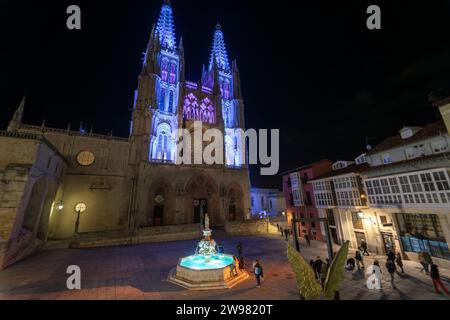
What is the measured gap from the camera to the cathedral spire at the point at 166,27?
1469 inches

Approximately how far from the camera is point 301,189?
91.8 ft

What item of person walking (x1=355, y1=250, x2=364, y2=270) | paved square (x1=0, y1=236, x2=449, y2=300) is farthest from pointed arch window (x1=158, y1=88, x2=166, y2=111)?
person walking (x1=355, y1=250, x2=364, y2=270)

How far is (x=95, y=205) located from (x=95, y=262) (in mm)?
13476

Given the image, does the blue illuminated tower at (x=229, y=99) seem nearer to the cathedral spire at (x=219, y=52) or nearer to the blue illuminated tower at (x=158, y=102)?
the cathedral spire at (x=219, y=52)

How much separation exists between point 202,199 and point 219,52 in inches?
1457

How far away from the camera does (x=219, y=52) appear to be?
46.0m

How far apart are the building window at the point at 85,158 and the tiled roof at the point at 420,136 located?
1320 inches

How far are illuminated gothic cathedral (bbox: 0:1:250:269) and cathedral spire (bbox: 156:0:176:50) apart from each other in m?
0.25

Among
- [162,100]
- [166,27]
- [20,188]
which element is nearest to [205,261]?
[20,188]

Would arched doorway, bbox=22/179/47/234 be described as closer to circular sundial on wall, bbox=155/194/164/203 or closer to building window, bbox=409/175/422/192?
circular sundial on wall, bbox=155/194/164/203

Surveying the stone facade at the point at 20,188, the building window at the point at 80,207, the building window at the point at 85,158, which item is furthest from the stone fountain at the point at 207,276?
the building window at the point at 85,158

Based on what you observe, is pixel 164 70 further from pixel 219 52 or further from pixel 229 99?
pixel 219 52
